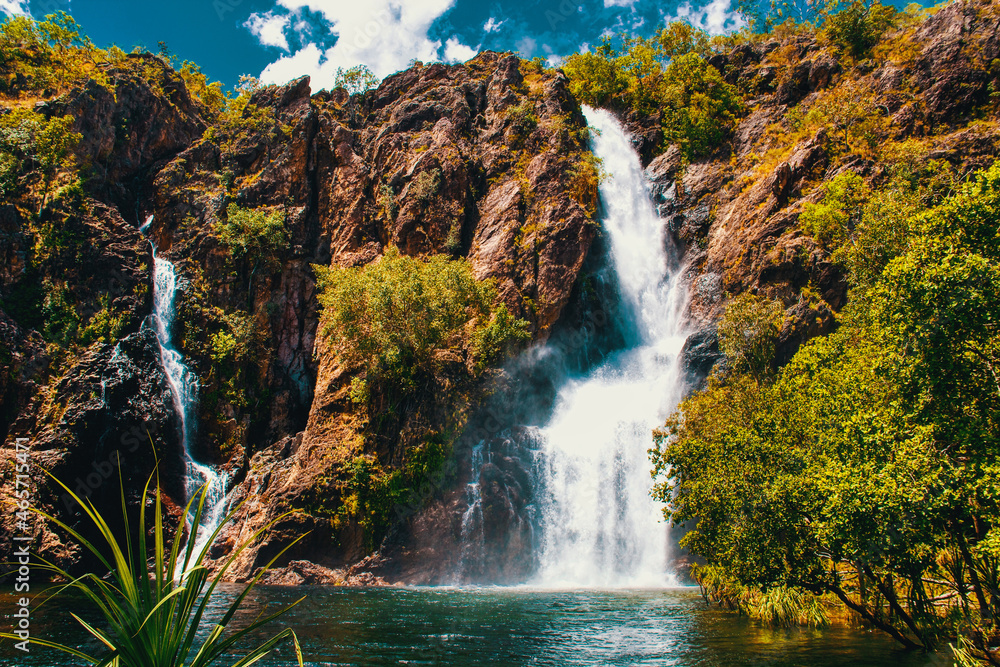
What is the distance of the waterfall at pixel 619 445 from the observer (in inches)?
1215

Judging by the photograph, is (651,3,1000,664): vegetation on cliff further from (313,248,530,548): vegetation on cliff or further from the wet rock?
(313,248,530,548): vegetation on cliff

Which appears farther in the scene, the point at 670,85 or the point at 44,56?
the point at 670,85

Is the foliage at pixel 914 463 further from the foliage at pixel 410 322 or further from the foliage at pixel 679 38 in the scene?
the foliage at pixel 679 38

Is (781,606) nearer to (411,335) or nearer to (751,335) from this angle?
(751,335)

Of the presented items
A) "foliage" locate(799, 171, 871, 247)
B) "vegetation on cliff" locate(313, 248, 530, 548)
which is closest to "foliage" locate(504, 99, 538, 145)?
"vegetation on cliff" locate(313, 248, 530, 548)

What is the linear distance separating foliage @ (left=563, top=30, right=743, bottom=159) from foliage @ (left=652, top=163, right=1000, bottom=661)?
43.0 meters

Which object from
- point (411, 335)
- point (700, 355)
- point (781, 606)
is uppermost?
point (411, 335)

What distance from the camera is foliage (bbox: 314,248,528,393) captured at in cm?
3644

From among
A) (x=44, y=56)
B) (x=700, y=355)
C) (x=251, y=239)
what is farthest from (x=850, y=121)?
(x=44, y=56)

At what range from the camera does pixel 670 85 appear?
57.8 m

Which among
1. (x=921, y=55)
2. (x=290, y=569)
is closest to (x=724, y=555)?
(x=290, y=569)

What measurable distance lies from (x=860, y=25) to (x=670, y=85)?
16422 millimetres

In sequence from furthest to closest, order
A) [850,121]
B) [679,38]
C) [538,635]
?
[679,38] < [850,121] < [538,635]

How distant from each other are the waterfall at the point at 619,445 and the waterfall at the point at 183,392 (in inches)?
766
